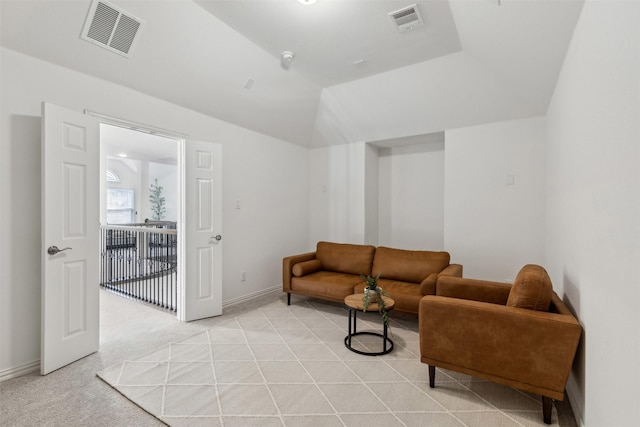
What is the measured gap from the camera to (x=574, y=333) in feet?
5.52

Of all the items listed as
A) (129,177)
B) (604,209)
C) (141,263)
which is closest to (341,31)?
(604,209)

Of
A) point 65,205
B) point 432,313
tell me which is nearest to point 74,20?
point 65,205

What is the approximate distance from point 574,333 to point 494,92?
274 cm

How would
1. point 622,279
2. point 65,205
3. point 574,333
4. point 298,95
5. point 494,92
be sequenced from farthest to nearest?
point 298,95 < point 494,92 < point 65,205 < point 574,333 < point 622,279

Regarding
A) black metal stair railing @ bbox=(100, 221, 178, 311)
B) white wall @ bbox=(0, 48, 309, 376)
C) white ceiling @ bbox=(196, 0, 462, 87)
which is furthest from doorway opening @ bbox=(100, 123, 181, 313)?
white ceiling @ bbox=(196, 0, 462, 87)

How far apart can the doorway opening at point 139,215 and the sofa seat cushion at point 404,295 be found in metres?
2.46

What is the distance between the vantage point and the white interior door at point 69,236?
233 cm

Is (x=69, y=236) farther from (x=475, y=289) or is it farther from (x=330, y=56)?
(x=475, y=289)

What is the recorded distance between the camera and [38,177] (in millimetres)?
2408

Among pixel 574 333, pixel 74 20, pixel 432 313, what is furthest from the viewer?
pixel 74 20

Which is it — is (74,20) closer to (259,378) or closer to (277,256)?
(259,378)

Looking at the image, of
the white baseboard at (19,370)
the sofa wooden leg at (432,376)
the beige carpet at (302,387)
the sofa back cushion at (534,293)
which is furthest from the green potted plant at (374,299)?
the white baseboard at (19,370)

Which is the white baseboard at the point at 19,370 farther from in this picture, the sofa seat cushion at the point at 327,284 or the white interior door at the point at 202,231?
the sofa seat cushion at the point at 327,284

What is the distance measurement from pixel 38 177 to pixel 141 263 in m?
2.38
